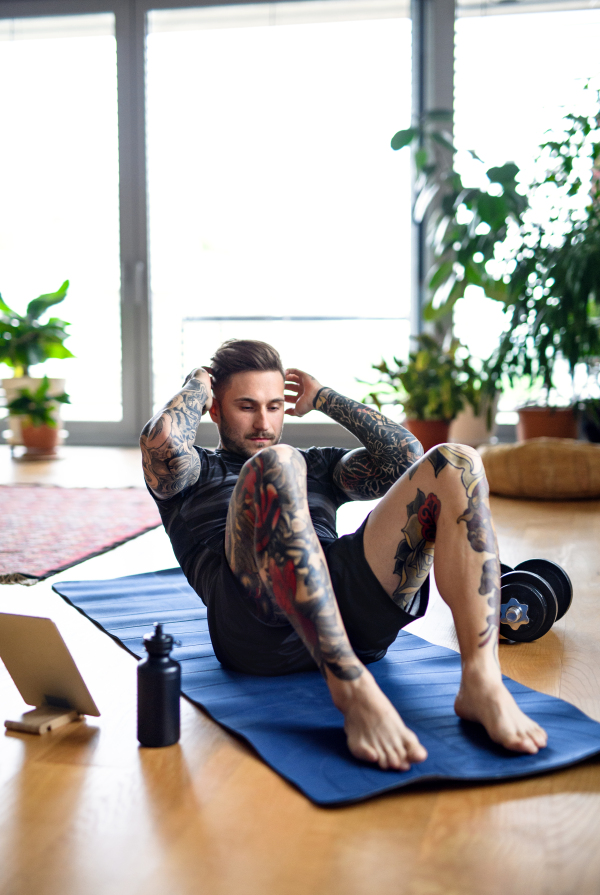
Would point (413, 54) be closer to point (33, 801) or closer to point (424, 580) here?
point (424, 580)

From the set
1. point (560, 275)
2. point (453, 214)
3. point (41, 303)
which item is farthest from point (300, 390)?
point (41, 303)

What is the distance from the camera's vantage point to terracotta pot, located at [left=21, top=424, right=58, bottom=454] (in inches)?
203

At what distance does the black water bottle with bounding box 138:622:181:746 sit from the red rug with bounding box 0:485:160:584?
1.09m

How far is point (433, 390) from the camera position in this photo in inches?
181

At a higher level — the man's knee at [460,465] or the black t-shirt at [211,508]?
the man's knee at [460,465]

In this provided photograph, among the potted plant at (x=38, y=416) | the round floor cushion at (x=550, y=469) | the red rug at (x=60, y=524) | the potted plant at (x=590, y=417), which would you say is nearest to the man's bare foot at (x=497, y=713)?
the red rug at (x=60, y=524)

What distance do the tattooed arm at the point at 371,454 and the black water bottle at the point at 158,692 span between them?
22.1 inches

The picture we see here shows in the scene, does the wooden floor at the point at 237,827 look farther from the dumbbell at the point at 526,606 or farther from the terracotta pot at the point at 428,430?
the terracotta pot at the point at 428,430

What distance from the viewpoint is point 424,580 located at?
1457 millimetres

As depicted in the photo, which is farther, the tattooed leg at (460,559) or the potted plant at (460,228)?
the potted plant at (460,228)

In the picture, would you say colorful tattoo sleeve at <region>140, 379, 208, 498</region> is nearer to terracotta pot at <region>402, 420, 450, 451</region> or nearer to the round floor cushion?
the round floor cushion

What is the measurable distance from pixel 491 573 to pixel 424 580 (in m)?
0.15

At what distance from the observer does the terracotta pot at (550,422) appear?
173 inches

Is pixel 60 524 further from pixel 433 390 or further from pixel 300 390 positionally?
pixel 433 390
